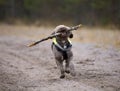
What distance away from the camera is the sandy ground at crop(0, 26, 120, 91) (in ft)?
31.4

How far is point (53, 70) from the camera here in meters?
11.7

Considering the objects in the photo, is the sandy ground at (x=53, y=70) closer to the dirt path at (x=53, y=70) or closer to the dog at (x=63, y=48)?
the dirt path at (x=53, y=70)

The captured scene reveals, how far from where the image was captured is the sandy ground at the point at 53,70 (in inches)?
376

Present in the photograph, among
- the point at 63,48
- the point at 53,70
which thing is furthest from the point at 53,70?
the point at 63,48

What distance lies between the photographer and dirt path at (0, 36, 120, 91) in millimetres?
9555

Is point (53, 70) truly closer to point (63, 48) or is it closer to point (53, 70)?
point (53, 70)

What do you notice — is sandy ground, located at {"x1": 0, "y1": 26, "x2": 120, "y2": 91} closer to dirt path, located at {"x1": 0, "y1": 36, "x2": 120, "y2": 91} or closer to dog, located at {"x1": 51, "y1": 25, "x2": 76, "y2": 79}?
dirt path, located at {"x1": 0, "y1": 36, "x2": 120, "y2": 91}

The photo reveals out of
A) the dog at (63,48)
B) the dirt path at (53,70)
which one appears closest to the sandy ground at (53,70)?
the dirt path at (53,70)

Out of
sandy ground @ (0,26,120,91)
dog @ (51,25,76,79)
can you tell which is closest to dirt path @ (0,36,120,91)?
sandy ground @ (0,26,120,91)

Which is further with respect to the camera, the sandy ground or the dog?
the dog

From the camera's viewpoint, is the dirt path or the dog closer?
the dirt path

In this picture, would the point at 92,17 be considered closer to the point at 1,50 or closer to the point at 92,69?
the point at 1,50

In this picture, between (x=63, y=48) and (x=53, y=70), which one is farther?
(x=53, y=70)

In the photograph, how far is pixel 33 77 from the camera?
10.8m
